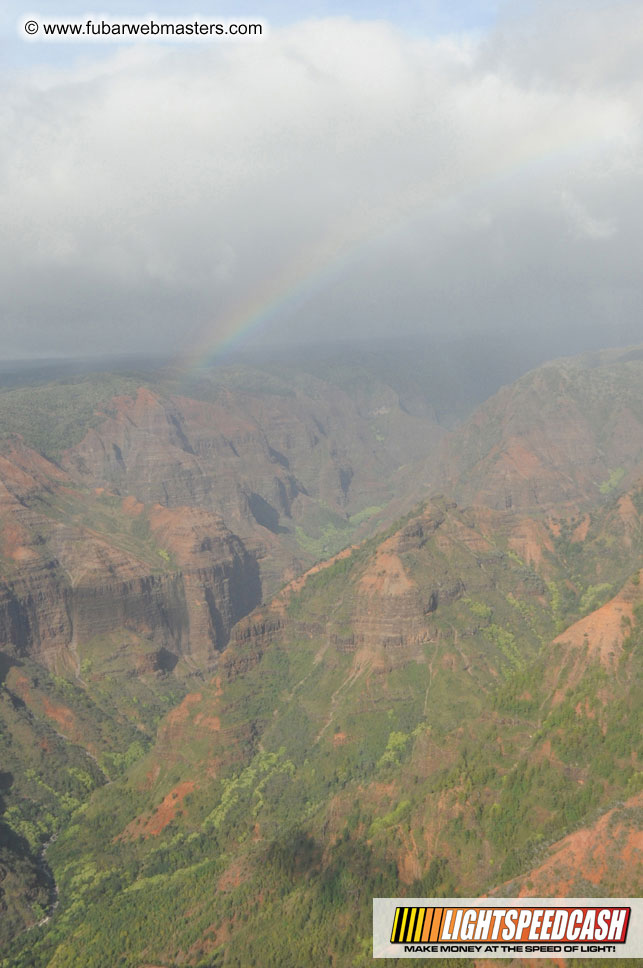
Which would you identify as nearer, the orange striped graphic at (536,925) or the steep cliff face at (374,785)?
the orange striped graphic at (536,925)

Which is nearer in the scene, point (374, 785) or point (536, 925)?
point (536, 925)

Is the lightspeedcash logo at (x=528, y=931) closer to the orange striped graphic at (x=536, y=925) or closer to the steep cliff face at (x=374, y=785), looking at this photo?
the orange striped graphic at (x=536, y=925)

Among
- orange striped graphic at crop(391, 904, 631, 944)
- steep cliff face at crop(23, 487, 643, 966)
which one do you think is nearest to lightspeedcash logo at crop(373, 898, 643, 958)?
orange striped graphic at crop(391, 904, 631, 944)

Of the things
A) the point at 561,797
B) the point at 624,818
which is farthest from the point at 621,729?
the point at 624,818

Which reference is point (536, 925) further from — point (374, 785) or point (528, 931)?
point (374, 785)

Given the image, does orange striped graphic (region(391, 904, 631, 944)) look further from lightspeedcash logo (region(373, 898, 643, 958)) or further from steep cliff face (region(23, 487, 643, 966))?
steep cliff face (region(23, 487, 643, 966))

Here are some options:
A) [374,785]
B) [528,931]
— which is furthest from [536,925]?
[374,785]

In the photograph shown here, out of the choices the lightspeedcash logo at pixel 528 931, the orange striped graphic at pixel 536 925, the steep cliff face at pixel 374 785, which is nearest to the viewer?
the lightspeedcash logo at pixel 528 931

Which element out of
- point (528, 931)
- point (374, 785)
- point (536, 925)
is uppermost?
point (374, 785)

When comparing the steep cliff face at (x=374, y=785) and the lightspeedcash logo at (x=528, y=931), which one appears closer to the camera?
the lightspeedcash logo at (x=528, y=931)

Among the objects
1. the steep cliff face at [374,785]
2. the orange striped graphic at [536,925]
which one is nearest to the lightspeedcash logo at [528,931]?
the orange striped graphic at [536,925]

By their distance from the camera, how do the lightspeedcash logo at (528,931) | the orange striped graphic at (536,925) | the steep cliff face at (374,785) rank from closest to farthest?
1. the lightspeedcash logo at (528,931)
2. the orange striped graphic at (536,925)
3. the steep cliff face at (374,785)

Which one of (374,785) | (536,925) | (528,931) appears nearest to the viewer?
(528,931)
